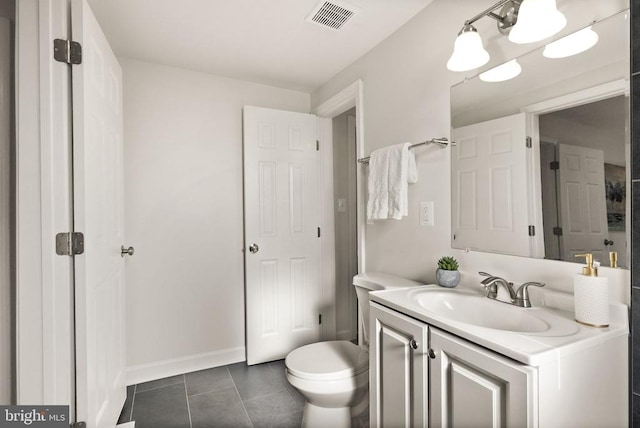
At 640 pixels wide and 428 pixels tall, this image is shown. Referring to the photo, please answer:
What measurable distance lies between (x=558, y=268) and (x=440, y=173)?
658mm

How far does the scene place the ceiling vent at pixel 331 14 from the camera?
167 centimetres

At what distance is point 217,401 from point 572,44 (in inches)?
97.1

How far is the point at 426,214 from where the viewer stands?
5.54 feet

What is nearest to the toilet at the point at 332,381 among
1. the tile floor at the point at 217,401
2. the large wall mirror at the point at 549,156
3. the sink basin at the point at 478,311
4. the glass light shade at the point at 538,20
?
the tile floor at the point at 217,401

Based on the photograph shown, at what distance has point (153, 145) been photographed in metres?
2.29

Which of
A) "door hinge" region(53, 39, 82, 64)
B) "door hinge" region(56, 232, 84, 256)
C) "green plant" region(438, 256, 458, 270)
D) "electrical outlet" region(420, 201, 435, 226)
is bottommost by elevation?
"green plant" region(438, 256, 458, 270)

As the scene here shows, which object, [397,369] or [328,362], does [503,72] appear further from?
[328,362]

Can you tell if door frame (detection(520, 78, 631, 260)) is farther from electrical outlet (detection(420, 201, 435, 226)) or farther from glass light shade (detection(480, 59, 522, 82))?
electrical outlet (detection(420, 201, 435, 226))

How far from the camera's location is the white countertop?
0.80 meters

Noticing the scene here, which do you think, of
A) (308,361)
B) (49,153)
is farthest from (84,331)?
(308,361)

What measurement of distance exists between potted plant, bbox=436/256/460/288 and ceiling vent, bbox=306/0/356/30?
1.38m

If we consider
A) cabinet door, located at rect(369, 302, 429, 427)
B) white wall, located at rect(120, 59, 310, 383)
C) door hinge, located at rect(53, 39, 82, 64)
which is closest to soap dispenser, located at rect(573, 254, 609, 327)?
cabinet door, located at rect(369, 302, 429, 427)

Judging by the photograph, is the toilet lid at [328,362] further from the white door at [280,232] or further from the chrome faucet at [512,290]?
the white door at [280,232]

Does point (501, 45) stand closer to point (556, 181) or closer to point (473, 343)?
point (556, 181)
